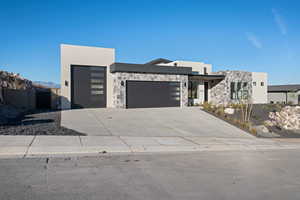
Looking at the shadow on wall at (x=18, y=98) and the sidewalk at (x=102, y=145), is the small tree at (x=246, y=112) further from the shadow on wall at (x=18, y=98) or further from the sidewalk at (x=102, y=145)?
the shadow on wall at (x=18, y=98)

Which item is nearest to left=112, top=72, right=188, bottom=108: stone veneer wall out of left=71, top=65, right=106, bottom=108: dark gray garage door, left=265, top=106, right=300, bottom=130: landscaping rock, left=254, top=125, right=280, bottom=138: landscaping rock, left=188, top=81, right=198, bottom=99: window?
left=71, top=65, right=106, bottom=108: dark gray garage door

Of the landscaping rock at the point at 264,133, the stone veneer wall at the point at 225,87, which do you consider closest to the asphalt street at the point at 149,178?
the landscaping rock at the point at 264,133

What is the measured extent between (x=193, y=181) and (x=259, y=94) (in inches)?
1051

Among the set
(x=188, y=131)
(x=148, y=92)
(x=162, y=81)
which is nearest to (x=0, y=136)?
(x=188, y=131)

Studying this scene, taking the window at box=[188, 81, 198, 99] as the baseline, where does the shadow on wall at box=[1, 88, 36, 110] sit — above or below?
below

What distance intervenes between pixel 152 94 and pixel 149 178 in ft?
48.6

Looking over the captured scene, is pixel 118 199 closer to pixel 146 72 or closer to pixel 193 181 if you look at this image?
pixel 193 181

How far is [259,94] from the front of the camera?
27.4m

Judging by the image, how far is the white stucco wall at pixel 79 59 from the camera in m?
17.4

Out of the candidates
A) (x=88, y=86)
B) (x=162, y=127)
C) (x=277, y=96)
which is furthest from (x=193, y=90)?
(x=277, y=96)

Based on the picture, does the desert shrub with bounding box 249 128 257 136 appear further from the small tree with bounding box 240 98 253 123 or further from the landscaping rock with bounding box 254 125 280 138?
the small tree with bounding box 240 98 253 123

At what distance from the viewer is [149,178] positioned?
14.3 feet

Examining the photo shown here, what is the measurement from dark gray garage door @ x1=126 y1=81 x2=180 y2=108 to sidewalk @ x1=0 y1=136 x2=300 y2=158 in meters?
9.90

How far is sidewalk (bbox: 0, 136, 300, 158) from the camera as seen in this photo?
6020 millimetres
